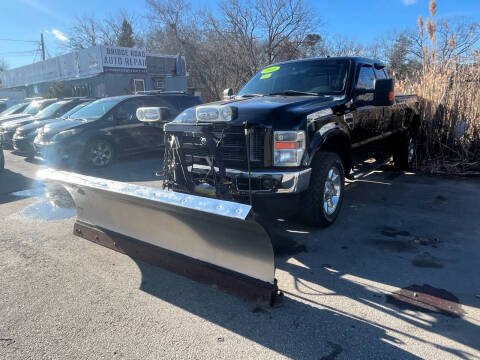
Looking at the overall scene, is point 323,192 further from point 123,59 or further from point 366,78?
point 123,59

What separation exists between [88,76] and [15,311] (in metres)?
22.2

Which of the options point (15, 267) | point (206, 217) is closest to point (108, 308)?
point (206, 217)

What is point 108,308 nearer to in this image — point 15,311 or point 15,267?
point 15,311

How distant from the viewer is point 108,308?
286 cm

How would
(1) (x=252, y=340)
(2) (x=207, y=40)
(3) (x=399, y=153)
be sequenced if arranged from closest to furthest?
1. (1) (x=252, y=340)
2. (3) (x=399, y=153)
3. (2) (x=207, y=40)

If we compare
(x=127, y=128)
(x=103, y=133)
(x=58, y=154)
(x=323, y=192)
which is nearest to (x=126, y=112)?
(x=127, y=128)

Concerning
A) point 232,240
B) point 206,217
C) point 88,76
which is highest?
point 88,76

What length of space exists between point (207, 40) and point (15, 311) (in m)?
24.1

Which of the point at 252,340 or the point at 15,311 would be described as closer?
the point at 252,340

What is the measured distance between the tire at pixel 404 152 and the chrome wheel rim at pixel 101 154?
6.43 m

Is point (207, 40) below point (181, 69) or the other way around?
the other way around

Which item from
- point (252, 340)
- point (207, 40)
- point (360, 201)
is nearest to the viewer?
point (252, 340)

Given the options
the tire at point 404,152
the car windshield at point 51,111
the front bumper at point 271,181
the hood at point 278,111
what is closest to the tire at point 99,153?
the car windshield at point 51,111

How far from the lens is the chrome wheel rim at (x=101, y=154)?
8.43m
